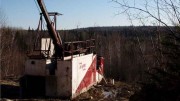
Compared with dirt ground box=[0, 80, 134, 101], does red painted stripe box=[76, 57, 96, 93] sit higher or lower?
higher

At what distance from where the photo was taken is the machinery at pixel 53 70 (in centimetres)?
1466

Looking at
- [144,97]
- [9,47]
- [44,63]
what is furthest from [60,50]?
[9,47]

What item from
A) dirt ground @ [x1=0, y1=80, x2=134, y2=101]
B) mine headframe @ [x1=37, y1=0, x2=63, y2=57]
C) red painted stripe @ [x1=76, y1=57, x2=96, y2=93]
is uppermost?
mine headframe @ [x1=37, y1=0, x2=63, y2=57]

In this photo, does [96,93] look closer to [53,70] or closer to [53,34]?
[53,70]

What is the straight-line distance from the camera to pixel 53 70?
15.2m

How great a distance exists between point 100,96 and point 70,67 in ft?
7.57

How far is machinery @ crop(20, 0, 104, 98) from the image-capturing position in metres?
14.7

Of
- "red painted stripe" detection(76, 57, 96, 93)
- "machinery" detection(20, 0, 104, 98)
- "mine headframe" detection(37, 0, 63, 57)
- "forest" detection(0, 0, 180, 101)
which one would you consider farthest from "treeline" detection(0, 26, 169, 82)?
"mine headframe" detection(37, 0, 63, 57)

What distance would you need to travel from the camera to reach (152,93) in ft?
15.8

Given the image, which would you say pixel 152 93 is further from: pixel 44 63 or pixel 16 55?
pixel 16 55

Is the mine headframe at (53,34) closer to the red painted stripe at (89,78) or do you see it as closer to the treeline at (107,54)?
the red painted stripe at (89,78)

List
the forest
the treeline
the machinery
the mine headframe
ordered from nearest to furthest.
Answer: the forest
the machinery
the mine headframe
the treeline

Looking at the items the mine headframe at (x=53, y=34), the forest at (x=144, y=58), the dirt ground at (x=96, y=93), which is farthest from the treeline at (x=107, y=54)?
the mine headframe at (x=53, y=34)

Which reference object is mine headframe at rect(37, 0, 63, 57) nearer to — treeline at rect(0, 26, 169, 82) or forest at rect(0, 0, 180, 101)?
forest at rect(0, 0, 180, 101)
